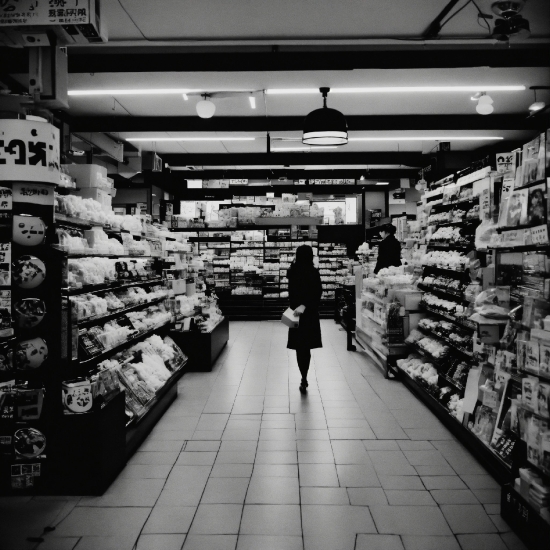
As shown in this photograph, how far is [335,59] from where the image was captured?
228 inches

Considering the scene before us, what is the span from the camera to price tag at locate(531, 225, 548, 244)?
9.84ft

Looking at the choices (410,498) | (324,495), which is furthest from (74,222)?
(410,498)

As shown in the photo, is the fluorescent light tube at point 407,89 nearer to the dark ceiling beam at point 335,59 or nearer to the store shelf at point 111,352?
the dark ceiling beam at point 335,59

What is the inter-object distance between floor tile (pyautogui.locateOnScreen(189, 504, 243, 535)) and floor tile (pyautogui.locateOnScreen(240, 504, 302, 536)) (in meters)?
0.06

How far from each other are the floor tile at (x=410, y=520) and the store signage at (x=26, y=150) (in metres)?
3.22

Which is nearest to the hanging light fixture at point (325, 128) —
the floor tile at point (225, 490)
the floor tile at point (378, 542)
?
the floor tile at point (225, 490)

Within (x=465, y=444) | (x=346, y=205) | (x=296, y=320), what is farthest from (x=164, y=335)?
(x=346, y=205)

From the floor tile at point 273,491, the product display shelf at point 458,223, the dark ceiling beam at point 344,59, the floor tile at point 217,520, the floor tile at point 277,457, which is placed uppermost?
the dark ceiling beam at point 344,59

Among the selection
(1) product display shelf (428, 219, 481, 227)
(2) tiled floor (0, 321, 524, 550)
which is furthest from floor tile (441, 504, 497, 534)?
(1) product display shelf (428, 219, 481, 227)

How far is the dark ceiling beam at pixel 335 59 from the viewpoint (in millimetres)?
5789

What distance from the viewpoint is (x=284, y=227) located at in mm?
15578

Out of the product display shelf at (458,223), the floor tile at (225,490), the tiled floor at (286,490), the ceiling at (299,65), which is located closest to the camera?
the tiled floor at (286,490)

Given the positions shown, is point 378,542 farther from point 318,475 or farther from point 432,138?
point 432,138

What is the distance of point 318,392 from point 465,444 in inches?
90.7
